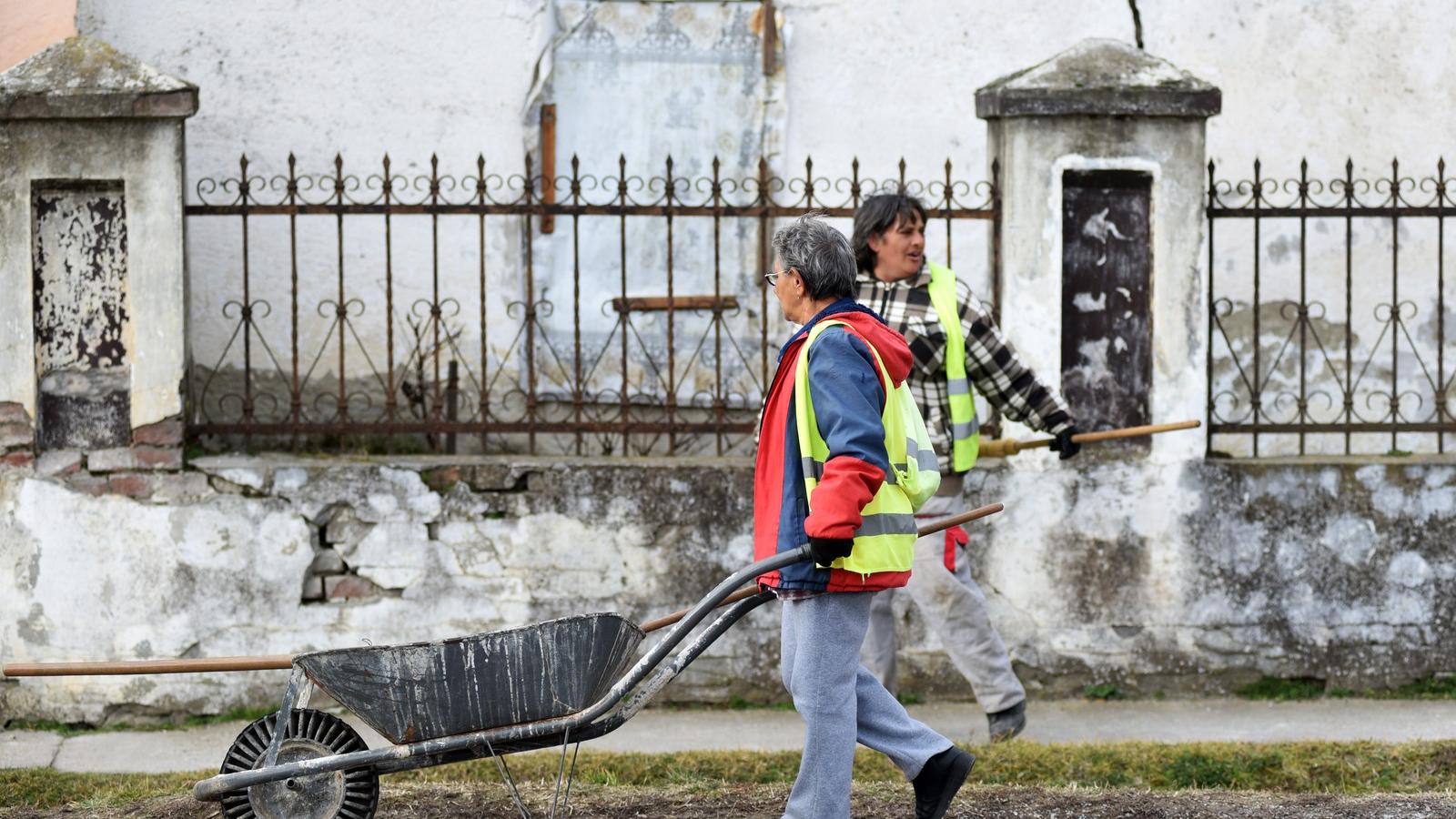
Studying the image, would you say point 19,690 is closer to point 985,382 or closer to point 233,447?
point 233,447

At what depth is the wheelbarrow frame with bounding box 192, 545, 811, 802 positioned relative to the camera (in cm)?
404

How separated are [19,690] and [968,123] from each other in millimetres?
5681

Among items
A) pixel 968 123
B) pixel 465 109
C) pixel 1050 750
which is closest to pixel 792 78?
pixel 968 123

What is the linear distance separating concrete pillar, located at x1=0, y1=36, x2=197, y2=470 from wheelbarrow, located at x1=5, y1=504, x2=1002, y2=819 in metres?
2.46

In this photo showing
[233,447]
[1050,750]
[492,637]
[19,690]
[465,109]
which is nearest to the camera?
[492,637]

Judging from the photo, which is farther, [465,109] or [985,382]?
[465,109]

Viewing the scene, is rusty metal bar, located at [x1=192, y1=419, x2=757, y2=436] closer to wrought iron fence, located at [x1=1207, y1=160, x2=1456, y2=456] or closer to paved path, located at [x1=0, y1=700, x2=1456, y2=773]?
paved path, located at [x1=0, y1=700, x2=1456, y2=773]

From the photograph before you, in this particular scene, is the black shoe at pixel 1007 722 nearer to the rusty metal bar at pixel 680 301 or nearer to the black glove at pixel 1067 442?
the black glove at pixel 1067 442

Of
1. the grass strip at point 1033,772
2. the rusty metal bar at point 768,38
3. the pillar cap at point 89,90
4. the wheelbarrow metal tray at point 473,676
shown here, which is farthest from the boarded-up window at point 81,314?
the rusty metal bar at point 768,38

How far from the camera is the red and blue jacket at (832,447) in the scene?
386 centimetres

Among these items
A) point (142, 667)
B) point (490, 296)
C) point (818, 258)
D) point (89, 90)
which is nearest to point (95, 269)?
point (89, 90)

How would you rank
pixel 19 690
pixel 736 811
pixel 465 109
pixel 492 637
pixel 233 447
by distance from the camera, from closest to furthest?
→ pixel 492 637
pixel 736 811
pixel 19 690
pixel 233 447
pixel 465 109

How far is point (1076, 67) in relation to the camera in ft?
21.8

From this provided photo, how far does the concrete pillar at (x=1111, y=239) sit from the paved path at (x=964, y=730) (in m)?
1.02
